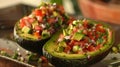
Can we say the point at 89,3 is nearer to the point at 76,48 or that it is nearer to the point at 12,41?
the point at 12,41

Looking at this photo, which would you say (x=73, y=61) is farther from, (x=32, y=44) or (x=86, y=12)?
(x=86, y=12)

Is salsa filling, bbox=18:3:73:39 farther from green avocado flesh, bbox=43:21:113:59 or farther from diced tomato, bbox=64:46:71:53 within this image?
diced tomato, bbox=64:46:71:53

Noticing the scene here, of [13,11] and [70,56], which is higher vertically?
[13,11]

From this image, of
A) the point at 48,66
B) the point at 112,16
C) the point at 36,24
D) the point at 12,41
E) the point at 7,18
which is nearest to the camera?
the point at 48,66

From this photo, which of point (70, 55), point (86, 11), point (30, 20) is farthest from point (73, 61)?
point (86, 11)

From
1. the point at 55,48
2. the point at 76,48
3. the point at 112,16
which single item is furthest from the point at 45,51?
the point at 112,16

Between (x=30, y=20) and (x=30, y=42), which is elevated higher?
(x=30, y=20)
